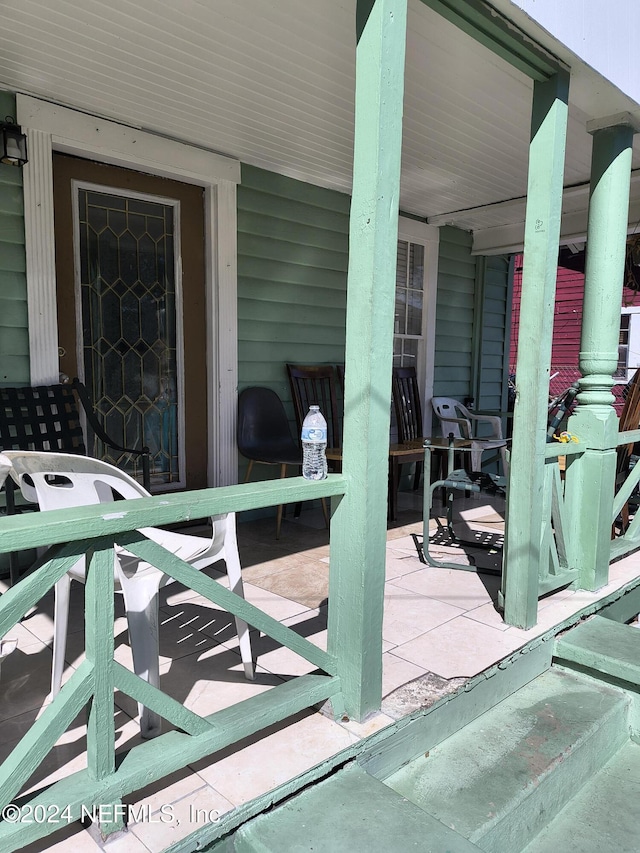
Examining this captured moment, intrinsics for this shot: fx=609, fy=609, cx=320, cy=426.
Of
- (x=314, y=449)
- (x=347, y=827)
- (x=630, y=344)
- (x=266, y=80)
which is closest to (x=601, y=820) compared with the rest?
(x=347, y=827)

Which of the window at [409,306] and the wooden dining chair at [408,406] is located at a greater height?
the window at [409,306]

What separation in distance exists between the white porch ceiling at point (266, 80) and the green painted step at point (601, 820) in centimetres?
252

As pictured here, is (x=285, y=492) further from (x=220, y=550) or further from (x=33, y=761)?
(x=33, y=761)

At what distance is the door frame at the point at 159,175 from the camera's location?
294 centimetres

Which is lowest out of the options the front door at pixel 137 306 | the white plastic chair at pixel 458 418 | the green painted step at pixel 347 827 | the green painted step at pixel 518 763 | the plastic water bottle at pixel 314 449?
the green painted step at pixel 518 763

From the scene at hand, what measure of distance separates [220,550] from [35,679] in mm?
758

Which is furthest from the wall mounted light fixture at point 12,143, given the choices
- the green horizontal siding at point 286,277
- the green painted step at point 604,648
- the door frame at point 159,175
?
the green painted step at point 604,648

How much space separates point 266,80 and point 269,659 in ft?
8.18

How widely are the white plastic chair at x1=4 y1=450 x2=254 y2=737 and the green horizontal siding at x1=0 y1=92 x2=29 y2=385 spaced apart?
1474mm

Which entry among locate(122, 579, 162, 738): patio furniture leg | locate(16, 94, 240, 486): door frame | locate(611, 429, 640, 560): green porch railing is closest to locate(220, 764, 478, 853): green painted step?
locate(122, 579, 162, 738): patio furniture leg

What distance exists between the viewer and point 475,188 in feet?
14.6

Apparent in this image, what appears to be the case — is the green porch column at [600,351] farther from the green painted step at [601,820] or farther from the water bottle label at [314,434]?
the water bottle label at [314,434]

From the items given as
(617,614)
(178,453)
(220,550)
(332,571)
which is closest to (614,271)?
(617,614)

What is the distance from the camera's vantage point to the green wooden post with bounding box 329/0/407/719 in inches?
61.6
